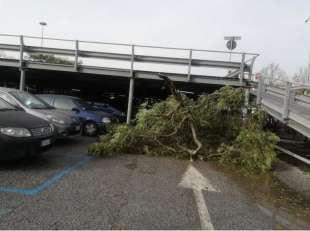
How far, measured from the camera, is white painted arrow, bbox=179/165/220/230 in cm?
366

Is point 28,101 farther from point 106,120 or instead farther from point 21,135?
point 106,120

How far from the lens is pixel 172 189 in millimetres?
4801

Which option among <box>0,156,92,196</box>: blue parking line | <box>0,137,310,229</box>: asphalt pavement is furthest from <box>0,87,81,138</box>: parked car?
<box>0,156,92,196</box>: blue parking line

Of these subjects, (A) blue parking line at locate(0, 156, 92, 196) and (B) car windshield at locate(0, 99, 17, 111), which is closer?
(A) blue parking line at locate(0, 156, 92, 196)

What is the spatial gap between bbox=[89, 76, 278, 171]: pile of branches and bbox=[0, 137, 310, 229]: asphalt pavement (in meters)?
1.11

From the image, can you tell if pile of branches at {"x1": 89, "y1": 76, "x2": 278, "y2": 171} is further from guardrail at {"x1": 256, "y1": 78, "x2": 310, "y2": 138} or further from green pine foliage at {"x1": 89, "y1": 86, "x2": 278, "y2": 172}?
guardrail at {"x1": 256, "y1": 78, "x2": 310, "y2": 138}

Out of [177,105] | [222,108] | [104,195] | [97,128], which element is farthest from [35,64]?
[104,195]

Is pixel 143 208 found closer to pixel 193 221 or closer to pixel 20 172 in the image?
pixel 193 221

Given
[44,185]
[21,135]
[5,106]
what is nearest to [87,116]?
[5,106]

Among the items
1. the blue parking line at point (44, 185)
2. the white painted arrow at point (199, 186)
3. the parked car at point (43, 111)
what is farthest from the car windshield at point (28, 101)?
the white painted arrow at point (199, 186)

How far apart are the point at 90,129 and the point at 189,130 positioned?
421cm

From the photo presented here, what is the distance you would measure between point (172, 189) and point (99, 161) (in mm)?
2352

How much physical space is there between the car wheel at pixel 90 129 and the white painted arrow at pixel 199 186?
485 cm

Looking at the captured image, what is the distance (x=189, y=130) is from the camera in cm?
792
